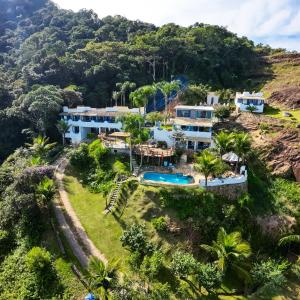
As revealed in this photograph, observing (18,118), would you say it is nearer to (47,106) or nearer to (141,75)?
(47,106)

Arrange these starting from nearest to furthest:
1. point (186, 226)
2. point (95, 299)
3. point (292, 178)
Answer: point (95, 299) → point (186, 226) → point (292, 178)

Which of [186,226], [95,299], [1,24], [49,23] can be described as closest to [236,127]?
[186,226]

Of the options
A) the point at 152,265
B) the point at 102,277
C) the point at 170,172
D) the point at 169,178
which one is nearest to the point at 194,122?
the point at 170,172

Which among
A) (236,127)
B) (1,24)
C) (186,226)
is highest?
(1,24)

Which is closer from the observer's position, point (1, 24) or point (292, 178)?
point (292, 178)

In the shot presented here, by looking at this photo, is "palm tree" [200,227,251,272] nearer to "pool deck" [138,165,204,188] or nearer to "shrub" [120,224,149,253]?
"shrub" [120,224,149,253]

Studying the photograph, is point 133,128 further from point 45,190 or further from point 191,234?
point 191,234

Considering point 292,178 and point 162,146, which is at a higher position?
point 162,146

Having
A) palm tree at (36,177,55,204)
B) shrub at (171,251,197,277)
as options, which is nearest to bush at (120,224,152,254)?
shrub at (171,251,197,277)
